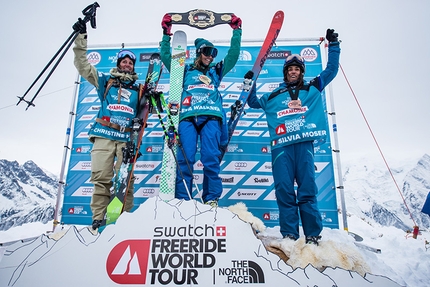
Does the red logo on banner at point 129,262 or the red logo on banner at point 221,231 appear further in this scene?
the red logo on banner at point 221,231

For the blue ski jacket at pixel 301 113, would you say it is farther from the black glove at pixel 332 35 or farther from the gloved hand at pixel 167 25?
the gloved hand at pixel 167 25

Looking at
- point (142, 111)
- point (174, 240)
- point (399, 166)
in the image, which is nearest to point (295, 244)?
point (174, 240)

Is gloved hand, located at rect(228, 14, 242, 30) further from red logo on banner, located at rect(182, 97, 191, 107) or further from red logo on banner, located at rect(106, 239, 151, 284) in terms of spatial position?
red logo on banner, located at rect(106, 239, 151, 284)

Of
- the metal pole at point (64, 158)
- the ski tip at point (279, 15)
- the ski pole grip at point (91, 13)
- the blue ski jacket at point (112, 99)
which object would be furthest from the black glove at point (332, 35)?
the metal pole at point (64, 158)

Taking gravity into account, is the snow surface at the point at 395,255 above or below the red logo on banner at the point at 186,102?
below

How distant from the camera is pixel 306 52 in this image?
4379 mm

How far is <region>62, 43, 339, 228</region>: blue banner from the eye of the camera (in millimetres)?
3895

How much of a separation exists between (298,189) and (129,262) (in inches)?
70.7

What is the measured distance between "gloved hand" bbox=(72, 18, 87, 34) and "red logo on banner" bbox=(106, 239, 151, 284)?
2562mm

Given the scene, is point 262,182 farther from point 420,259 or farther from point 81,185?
point 81,185

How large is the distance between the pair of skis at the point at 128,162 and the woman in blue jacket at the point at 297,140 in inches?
66.4

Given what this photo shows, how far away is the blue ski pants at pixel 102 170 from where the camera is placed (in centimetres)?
271

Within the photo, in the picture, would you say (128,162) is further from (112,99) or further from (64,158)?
(64,158)

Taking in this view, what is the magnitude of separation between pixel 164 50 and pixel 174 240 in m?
2.63
